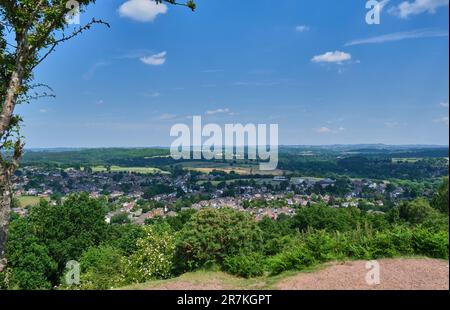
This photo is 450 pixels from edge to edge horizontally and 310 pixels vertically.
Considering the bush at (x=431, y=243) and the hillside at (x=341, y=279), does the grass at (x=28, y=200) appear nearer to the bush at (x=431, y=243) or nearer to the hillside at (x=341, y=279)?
the hillside at (x=341, y=279)

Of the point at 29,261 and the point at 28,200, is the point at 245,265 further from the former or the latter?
the point at 28,200

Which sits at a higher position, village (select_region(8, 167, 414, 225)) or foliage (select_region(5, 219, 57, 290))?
foliage (select_region(5, 219, 57, 290))

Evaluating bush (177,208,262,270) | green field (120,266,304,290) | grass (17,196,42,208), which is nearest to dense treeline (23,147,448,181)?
grass (17,196,42,208)

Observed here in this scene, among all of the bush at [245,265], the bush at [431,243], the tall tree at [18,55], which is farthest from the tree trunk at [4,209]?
the bush at [431,243]

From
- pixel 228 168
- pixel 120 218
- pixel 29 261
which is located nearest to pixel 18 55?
pixel 29 261

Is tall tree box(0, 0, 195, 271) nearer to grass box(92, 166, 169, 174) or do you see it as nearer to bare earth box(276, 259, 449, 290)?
bare earth box(276, 259, 449, 290)

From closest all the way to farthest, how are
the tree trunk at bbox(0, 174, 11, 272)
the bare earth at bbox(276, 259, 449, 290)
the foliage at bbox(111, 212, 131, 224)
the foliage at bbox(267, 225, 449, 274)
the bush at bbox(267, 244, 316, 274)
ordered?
the bare earth at bbox(276, 259, 449, 290), the tree trunk at bbox(0, 174, 11, 272), the foliage at bbox(267, 225, 449, 274), the bush at bbox(267, 244, 316, 274), the foliage at bbox(111, 212, 131, 224)
